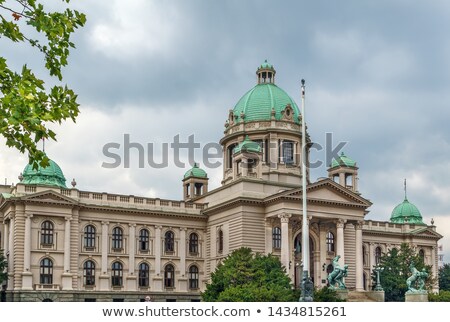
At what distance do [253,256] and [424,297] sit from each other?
58.3 feet

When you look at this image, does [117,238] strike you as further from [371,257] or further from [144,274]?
[371,257]

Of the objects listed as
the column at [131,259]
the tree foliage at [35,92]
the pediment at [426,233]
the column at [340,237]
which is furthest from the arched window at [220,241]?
the tree foliage at [35,92]

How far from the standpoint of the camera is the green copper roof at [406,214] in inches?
4296

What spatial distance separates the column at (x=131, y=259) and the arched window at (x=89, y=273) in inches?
166

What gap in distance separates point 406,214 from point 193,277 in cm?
3941

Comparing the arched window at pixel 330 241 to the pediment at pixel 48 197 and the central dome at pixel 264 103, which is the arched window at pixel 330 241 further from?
the pediment at pixel 48 197

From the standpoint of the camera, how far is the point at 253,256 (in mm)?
76750

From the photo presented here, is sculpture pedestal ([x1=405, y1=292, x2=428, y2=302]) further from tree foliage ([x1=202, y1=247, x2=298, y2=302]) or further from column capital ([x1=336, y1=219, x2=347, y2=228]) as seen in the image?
column capital ([x1=336, y1=219, x2=347, y2=228])

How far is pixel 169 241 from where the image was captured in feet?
281

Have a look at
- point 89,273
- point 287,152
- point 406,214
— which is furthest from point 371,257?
point 89,273

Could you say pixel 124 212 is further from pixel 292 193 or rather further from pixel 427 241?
pixel 427 241

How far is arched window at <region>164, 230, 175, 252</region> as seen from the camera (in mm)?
85438

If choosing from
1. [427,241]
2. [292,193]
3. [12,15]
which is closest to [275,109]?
[292,193]

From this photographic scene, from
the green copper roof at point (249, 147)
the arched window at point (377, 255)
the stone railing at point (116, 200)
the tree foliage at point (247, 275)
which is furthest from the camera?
the arched window at point (377, 255)
